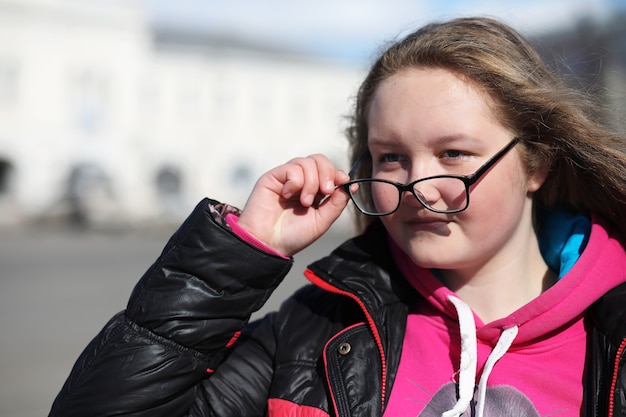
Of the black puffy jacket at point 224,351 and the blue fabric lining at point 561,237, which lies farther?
the blue fabric lining at point 561,237

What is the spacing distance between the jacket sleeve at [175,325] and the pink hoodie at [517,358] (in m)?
0.39

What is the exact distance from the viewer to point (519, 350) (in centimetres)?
166

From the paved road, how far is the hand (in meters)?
3.55

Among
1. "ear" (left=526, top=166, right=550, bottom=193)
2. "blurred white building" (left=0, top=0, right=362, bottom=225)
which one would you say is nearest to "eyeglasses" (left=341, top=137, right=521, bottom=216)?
"ear" (left=526, top=166, right=550, bottom=193)

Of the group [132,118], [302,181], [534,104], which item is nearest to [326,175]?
[302,181]

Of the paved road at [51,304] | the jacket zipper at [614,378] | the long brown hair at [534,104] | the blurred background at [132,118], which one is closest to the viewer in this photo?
the jacket zipper at [614,378]

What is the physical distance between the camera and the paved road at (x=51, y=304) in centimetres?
535

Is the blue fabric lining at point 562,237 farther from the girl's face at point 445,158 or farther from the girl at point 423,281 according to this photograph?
the girl's face at point 445,158

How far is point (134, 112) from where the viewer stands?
133ft

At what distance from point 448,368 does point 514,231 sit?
362 mm

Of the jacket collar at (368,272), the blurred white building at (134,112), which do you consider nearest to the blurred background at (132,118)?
the blurred white building at (134,112)

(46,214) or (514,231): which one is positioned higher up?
(514,231)

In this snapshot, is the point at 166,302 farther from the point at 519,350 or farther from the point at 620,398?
the point at 620,398

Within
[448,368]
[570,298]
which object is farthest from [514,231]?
[448,368]
